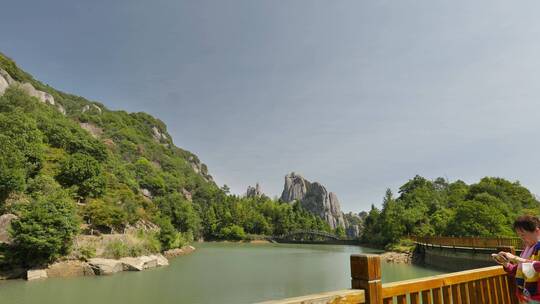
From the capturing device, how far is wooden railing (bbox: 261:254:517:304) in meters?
2.04

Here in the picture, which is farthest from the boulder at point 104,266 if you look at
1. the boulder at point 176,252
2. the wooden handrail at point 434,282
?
the wooden handrail at point 434,282

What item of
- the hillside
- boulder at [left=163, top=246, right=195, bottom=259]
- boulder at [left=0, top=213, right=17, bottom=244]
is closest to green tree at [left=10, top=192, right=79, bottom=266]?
the hillside

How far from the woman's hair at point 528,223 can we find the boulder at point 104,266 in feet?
67.0

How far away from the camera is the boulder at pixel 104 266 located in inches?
719

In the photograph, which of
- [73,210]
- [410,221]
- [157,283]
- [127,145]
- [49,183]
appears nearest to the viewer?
[157,283]

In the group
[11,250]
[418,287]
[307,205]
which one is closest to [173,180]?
[307,205]

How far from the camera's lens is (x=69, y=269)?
17.7 metres

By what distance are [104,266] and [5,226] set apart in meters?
6.11

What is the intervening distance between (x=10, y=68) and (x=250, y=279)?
183 ft

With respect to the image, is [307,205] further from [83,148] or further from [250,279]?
[250,279]

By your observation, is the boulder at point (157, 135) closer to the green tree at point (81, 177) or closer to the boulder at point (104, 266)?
the green tree at point (81, 177)

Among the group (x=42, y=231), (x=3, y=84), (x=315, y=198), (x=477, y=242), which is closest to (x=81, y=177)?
(x=42, y=231)

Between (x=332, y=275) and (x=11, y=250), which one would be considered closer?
(x=11, y=250)

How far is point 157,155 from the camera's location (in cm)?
8762
